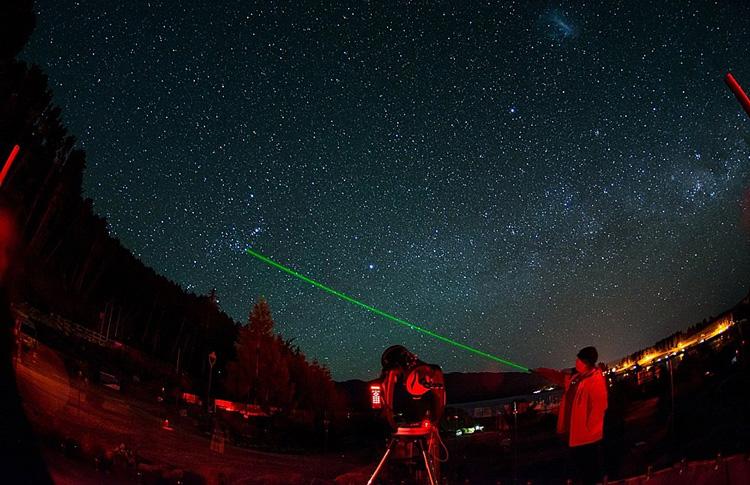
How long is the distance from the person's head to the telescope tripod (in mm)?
2452

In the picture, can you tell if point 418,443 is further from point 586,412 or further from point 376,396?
point 586,412

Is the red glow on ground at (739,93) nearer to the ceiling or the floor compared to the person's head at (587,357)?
nearer to the ceiling

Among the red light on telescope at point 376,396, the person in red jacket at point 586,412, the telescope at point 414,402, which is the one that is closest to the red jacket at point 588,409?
the person in red jacket at point 586,412

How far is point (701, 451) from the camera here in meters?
8.52

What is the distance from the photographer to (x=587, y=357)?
639 cm

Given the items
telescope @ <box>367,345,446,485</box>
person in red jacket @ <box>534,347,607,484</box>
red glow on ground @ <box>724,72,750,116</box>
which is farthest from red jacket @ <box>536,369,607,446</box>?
red glow on ground @ <box>724,72,750,116</box>

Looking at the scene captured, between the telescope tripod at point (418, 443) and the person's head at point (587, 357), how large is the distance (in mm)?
2452

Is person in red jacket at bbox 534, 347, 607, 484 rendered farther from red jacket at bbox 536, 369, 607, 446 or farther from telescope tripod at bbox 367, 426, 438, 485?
telescope tripod at bbox 367, 426, 438, 485

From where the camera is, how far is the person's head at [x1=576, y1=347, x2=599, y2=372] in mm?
6375

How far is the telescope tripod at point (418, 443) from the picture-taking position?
4562 millimetres

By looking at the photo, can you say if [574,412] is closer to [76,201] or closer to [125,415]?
[125,415]

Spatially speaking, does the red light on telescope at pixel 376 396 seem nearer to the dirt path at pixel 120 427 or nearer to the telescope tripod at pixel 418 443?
the telescope tripod at pixel 418 443

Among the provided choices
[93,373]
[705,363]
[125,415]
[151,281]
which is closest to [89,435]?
[125,415]

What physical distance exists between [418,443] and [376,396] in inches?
20.7
